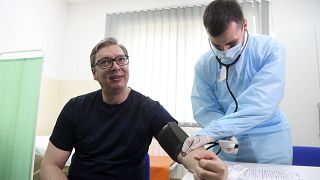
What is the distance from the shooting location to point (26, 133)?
197cm

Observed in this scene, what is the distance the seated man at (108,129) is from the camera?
1.13 meters

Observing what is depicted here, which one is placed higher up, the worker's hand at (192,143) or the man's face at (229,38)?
the man's face at (229,38)

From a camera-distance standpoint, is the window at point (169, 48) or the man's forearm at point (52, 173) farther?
the window at point (169, 48)

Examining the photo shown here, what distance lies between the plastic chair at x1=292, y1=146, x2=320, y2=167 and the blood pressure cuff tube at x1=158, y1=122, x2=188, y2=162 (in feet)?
2.46

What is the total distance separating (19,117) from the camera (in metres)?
2.00

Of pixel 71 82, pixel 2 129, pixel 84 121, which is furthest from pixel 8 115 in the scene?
pixel 71 82

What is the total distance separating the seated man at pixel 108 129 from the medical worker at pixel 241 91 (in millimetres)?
259

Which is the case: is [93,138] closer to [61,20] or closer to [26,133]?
[26,133]

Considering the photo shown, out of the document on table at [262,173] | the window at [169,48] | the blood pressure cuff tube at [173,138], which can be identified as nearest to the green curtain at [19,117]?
the window at [169,48]

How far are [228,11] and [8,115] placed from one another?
1.86 m

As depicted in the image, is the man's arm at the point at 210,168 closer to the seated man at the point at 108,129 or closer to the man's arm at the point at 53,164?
the seated man at the point at 108,129

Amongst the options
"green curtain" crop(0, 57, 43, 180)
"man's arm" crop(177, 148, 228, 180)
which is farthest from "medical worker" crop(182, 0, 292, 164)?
"green curtain" crop(0, 57, 43, 180)

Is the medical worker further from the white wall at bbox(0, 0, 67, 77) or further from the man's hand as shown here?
the white wall at bbox(0, 0, 67, 77)

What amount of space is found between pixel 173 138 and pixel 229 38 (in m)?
0.47
